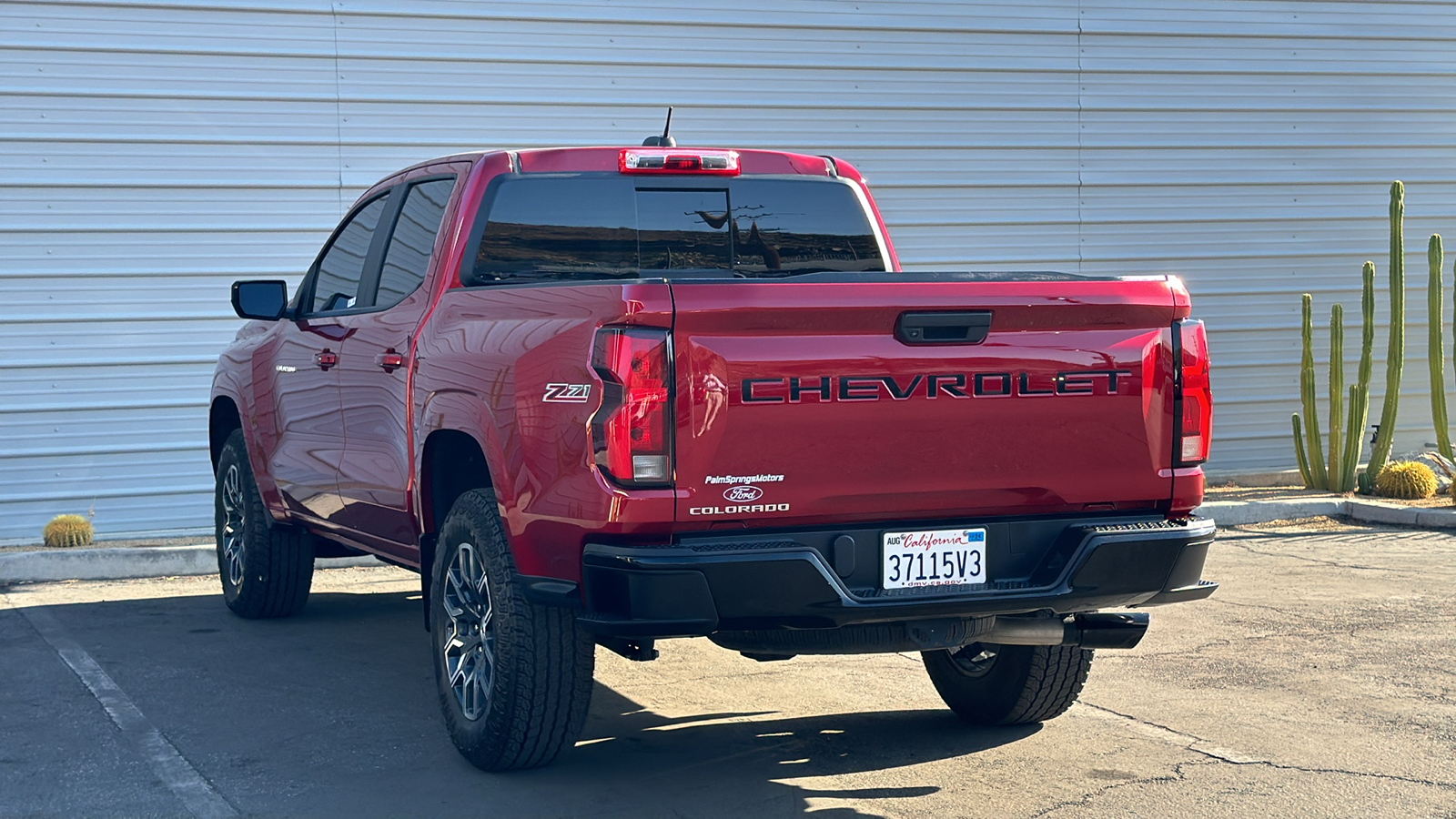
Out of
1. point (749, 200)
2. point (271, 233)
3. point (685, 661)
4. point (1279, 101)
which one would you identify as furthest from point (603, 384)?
point (1279, 101)

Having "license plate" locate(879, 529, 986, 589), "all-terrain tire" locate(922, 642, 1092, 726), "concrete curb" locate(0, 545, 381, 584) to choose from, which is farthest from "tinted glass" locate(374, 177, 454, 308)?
"concrete curb" locate(0, 545, 381, 584)

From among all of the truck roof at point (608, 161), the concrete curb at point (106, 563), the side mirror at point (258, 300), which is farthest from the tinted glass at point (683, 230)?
the concrete curb at point (106, 563)

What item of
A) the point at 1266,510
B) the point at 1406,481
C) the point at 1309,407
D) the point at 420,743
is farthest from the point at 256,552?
the point at 1406,481

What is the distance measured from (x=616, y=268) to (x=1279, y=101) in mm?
9207

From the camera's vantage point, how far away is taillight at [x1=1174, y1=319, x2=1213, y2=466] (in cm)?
460

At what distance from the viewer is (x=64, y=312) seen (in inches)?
410

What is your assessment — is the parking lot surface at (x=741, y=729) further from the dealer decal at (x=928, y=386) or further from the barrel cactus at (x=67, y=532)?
the barrel cactus at (x=67, y=532)

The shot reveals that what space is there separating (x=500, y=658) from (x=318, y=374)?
89.8 inches

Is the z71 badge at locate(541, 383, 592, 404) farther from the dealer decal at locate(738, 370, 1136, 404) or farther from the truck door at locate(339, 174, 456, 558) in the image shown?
the truck door at locate(339, 174, 456, 558)

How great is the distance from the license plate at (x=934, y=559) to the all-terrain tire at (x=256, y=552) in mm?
3808

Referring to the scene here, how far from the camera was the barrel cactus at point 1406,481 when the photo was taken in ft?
39.3

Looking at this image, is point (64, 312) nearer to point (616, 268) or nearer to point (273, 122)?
point (273, 122)

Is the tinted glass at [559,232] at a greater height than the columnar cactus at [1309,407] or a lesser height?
greater

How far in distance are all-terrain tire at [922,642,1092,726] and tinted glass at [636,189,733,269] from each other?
167 centimetres
